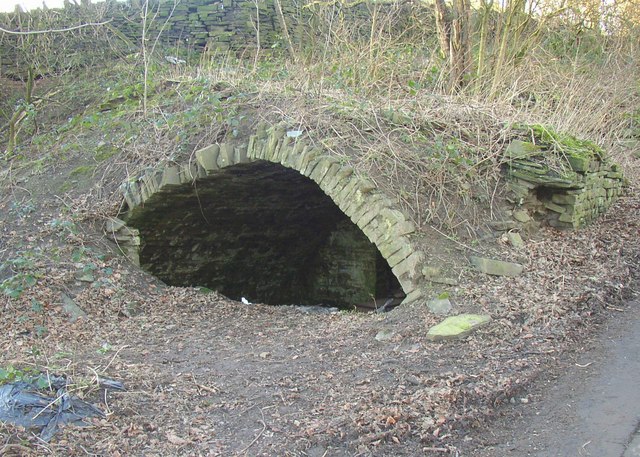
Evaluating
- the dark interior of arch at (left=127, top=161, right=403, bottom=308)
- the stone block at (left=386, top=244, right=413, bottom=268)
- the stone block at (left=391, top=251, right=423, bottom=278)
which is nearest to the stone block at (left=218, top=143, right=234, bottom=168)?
the dark interior of arch at (left=127, top=161, right=403, bottom=308)

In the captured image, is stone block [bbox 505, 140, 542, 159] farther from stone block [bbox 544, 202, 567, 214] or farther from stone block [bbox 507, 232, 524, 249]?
stone block [bbox 507, 232, 524, 249]

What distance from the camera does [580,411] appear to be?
12.1 ft

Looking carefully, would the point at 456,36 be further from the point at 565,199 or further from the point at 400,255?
the point at 400,255

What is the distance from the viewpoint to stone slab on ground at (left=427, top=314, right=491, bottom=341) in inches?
179

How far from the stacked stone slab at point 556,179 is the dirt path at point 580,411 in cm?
221

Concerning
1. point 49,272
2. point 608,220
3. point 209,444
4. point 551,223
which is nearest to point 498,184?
point 551,223

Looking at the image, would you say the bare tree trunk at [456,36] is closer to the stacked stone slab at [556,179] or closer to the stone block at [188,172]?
the stacked stone slab at [556,179]

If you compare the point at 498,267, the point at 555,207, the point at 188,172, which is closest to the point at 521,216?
the point at 555,207

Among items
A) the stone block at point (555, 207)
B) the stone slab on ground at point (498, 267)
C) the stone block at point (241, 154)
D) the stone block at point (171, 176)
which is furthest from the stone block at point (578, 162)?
the stone block at point (171, 176)

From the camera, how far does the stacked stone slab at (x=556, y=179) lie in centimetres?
634

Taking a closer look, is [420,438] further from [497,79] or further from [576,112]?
[576,112]

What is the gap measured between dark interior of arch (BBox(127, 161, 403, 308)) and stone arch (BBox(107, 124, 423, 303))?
199 millimetres

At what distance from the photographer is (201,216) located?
830 cm

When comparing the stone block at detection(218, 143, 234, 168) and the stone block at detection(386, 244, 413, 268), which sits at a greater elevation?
the stone block at detection(218, 143, 234, 168)
